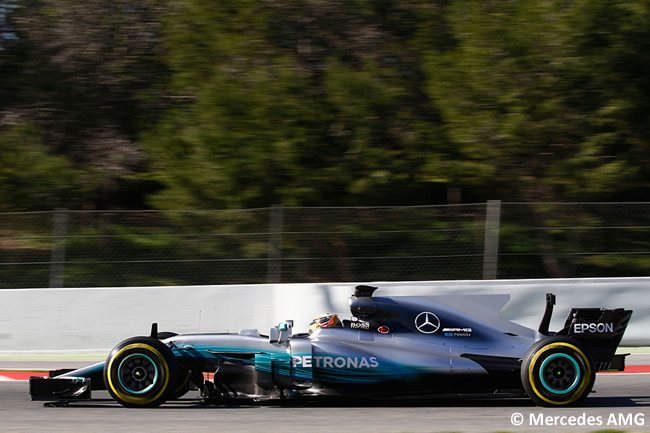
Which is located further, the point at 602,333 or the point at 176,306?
the point at 176,306

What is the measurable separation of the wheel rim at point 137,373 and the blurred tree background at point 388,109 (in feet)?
19.1

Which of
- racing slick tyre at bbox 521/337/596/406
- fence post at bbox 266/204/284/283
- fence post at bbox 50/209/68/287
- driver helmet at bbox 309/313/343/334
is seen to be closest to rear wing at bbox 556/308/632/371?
racing slick tyre at bbox 521/337/596/406

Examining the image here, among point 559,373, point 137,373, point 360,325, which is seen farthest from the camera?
point 360,325

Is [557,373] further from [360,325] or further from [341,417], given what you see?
[341,417]

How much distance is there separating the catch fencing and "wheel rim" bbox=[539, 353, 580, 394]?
3.55 metres

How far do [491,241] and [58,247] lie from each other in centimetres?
549

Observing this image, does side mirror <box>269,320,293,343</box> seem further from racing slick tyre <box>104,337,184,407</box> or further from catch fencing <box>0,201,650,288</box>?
catch fencing <box>0,201,650,288</box>

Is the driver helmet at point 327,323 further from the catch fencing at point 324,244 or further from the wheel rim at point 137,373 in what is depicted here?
the catch fencing at point 324,244

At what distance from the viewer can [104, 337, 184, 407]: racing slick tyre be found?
269 inches

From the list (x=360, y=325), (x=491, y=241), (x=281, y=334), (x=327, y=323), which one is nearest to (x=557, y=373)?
(x=360, y=325)

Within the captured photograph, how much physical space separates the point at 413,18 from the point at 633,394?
357 inches

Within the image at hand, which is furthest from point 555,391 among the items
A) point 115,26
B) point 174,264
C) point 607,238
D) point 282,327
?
point 115,26

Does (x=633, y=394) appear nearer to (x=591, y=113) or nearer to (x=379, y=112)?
(x=591, y=113)

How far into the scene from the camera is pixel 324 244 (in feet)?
33.9
